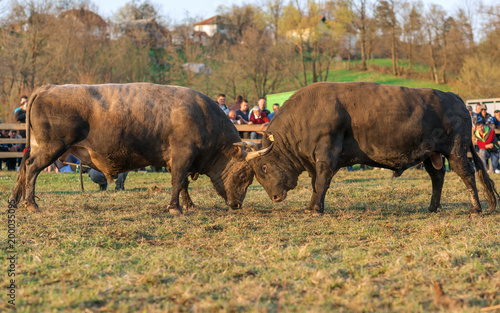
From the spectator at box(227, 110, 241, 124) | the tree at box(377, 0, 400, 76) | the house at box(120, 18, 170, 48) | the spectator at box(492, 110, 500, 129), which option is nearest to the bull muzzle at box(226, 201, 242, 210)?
the spectator at box(227, 110, 241, 124)

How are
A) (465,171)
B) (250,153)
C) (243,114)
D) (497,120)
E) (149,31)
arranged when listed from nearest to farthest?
(465,171) → (250,153) → (243,114) → (497,120) → (149,31)

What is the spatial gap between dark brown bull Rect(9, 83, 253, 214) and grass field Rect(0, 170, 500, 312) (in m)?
0.72

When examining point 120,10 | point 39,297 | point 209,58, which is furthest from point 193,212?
point 120,10

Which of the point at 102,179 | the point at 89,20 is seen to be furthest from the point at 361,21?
the point at 102,179

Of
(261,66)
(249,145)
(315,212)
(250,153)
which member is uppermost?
(261,66)

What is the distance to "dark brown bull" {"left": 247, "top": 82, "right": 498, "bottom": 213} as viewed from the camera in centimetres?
796

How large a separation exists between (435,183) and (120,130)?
16.3 feet

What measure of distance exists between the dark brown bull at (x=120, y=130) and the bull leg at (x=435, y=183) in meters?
3.40

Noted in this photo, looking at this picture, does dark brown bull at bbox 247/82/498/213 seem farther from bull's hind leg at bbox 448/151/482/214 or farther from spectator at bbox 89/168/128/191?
spectator at bbox 89/168/128/191

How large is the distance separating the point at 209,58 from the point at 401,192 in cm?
3645

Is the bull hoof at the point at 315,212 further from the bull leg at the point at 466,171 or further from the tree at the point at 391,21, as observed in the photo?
the tree at the point at 391,21

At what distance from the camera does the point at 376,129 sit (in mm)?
7984

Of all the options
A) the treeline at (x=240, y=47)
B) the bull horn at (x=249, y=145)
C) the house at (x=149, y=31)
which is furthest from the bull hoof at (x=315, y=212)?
the house at (x=149, y=31)

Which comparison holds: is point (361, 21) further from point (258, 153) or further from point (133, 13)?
point (258, 153)
